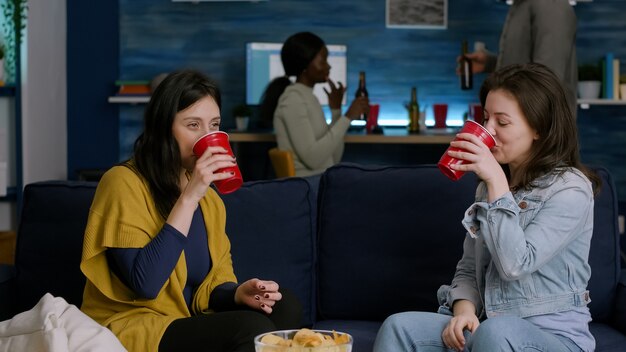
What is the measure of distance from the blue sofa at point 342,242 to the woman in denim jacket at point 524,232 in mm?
394

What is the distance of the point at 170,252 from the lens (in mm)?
2025

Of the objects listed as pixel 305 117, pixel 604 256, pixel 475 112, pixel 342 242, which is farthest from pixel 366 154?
pixel 604 256

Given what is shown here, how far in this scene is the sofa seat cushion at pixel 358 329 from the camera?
235cm

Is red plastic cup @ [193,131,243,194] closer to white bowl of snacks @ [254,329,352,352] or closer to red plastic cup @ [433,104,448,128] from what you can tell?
white bowl of snacks @ [254,329,352,352]

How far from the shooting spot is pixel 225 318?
2.01m

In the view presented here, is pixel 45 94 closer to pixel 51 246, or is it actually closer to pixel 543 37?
pixel 543 37

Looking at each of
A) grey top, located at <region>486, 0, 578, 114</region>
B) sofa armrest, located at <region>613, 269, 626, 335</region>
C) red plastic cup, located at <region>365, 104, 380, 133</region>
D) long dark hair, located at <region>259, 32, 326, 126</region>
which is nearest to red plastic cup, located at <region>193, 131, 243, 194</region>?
sofa armrest, located at <region>613, 269, 626, 335</region>

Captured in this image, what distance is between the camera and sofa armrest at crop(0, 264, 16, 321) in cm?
245

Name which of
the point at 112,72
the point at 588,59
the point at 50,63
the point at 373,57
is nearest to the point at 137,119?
the point at 112,72

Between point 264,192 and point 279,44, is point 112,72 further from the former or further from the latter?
point 264,192

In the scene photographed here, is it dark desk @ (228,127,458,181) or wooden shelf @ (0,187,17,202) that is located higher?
dark desk @ (228,127,458,181)

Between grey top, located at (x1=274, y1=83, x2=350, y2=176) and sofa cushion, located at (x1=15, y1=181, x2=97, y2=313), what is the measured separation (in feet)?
6.99

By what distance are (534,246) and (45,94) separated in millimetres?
4323

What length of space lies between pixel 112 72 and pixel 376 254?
13.3ft
